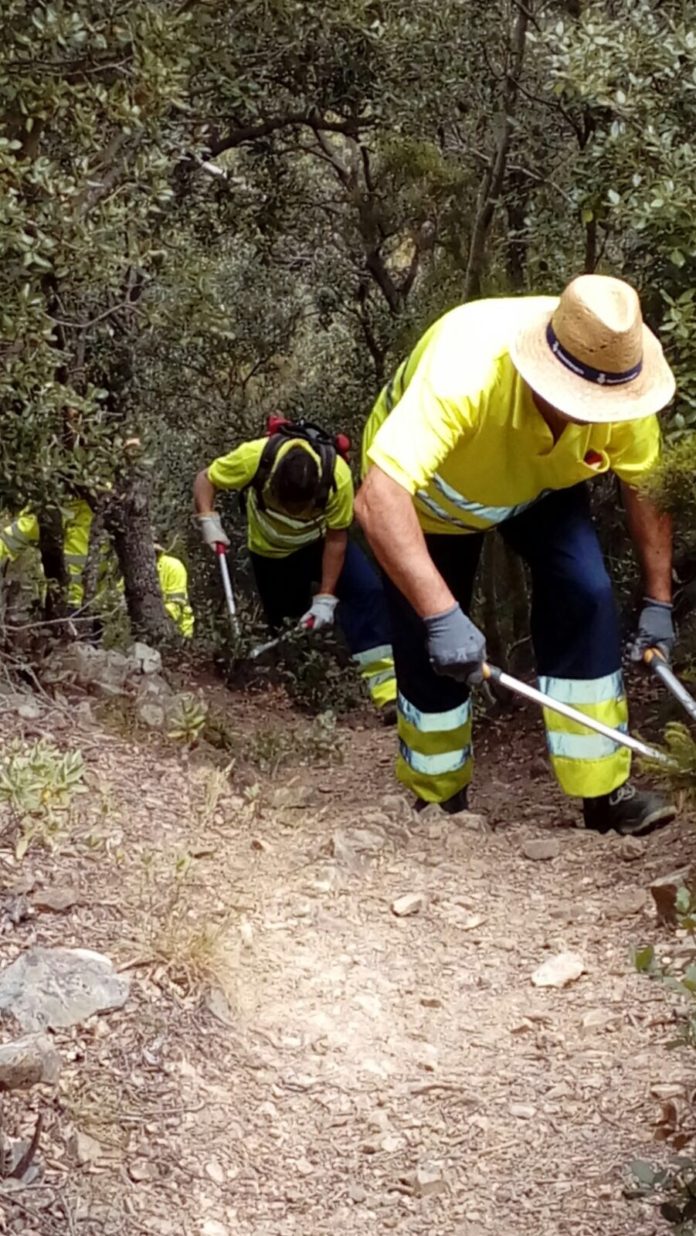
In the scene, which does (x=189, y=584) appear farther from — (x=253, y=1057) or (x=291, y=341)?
(x=253, y=1057)

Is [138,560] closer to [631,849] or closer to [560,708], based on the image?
[560,708]

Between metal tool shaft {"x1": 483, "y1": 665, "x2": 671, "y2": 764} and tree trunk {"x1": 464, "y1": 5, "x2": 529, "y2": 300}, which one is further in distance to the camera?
tree trunk {"x1": 464, "y1": 5, "x2": 529, "y2": 300}

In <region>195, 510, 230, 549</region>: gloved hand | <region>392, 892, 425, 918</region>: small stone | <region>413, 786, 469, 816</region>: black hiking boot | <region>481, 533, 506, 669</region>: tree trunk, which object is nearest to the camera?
<region>392, 892, 425, 918</region>: small stone

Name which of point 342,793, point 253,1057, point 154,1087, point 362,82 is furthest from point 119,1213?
point 362,82

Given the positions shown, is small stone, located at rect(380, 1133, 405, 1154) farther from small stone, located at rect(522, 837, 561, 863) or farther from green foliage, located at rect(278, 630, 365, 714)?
green foliage, located at rect(278, 630, 365, 714)

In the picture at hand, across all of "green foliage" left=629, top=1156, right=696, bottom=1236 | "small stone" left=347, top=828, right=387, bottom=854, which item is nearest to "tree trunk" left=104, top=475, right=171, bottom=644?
"small stone" left=347, top=828, right=387, bottom=854

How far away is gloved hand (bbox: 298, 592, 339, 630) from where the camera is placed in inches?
278

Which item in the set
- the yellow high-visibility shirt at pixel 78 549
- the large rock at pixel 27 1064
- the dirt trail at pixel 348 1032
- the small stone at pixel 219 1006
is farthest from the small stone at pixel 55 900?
the yellow high-visibility shirt at pixel 78 549

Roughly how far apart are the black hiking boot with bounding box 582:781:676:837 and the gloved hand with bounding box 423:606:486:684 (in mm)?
833

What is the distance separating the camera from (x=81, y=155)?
4.60m

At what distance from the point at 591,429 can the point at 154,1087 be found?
235cm

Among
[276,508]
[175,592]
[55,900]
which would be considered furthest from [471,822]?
[175,592]

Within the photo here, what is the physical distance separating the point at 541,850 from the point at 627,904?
22.0 inches

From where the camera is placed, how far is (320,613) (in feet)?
23.2
